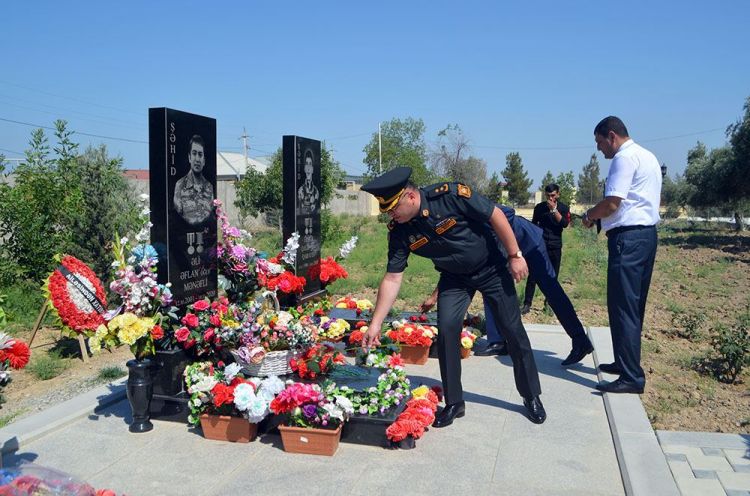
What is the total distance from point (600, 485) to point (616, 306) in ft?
5.98

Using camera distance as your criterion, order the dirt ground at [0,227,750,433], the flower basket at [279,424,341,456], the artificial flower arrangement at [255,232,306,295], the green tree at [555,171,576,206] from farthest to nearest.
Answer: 1. the green tree at [555,171,576,206]
2. the artificial flower arrangement at [255,232,306,295]
3. the dirt ground at [0,227,750,433]
4. the flower basket at [279,424,341,456]

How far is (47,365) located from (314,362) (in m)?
3.57

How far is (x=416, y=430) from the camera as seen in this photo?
4.11 meters

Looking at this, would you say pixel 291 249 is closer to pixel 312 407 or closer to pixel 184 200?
pixel 184 200

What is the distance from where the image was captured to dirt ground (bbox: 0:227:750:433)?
16.2 feet

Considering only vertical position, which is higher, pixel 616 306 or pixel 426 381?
pixel 616 306

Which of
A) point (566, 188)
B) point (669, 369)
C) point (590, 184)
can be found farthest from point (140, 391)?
point (590, 184)

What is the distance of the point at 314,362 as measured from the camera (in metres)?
4.83

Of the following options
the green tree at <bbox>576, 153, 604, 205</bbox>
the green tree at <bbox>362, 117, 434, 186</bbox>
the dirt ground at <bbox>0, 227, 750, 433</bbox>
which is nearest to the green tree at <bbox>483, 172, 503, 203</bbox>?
the green tree at <bbox>362, 117, 434, 186</bbox>

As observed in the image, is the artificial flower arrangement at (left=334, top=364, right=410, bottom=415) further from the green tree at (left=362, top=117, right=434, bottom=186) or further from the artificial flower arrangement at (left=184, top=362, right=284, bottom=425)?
the green tree at (left=362, top=117, right=434, bottom=186)

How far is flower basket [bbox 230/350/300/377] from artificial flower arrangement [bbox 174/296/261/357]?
0.14 m

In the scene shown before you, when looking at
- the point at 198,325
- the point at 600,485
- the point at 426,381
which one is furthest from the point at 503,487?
the point at 198,325

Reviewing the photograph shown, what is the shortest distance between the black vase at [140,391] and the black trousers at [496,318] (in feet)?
6.55

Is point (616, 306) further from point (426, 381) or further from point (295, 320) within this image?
point (295, 320)
